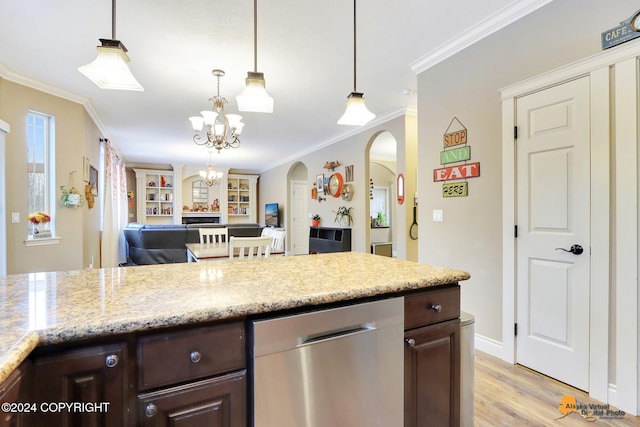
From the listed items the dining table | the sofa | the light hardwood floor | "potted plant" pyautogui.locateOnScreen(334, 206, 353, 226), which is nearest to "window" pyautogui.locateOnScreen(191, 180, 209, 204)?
the sofa

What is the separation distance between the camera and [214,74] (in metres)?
3.19

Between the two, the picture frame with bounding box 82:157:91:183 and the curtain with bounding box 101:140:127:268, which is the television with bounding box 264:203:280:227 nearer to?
the curtain with bounding box 101:140:127:268

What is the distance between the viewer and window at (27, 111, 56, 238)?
3.55 meters

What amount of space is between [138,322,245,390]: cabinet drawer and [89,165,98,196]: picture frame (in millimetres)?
4703

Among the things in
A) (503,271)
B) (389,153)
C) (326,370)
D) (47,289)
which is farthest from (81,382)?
(389,153)

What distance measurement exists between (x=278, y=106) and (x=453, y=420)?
3905mm

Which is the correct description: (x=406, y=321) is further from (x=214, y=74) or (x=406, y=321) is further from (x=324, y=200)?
(x=324, y=200)

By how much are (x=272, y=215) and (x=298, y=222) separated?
0.95m

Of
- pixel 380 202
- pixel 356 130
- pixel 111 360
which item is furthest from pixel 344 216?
pixel 111 360

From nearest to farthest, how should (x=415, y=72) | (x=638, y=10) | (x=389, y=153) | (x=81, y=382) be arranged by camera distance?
(x=81, y=382) < (x=638, y=10) < (x=415, y=72) < (x=389, y=153)

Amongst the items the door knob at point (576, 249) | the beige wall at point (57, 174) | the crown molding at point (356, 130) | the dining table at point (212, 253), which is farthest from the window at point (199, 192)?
the door knob at point (576, 249)

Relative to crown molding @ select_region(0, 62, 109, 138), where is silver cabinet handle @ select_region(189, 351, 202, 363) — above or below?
below

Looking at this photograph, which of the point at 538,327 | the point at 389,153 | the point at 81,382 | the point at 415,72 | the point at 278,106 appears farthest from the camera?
the point at 389,153

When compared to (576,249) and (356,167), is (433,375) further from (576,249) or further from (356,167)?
(356,167)
